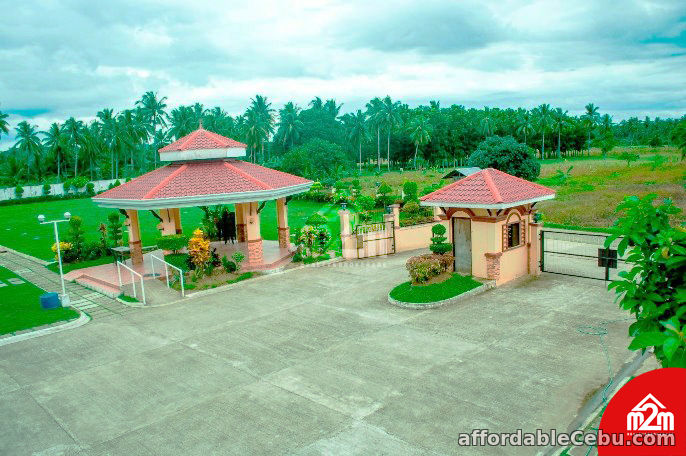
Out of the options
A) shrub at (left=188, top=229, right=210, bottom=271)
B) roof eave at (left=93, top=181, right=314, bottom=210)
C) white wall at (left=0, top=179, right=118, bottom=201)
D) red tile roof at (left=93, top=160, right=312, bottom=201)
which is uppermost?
red tile roof at (left=93, top=160, right=312, bottom=201)

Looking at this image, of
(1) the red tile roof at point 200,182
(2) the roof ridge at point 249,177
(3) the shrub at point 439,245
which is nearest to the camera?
(3) the shrub at point 439,245

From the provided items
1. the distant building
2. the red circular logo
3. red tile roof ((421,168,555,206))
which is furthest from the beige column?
the red circular logo

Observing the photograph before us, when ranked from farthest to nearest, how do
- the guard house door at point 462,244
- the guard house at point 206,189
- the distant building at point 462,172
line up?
the distant building at point 462,172 < the guard house at point 206,189 < the guard house door at point 462,244

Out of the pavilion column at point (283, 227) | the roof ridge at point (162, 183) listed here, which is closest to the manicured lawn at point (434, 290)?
the pavilion column at point (283, 227)

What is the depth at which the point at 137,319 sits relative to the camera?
48.1 ft

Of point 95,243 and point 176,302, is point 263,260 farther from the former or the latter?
point 95,243

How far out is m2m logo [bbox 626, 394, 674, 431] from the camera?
265cm

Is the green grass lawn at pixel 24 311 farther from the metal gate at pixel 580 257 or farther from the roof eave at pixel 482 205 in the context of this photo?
the metal gate at pixel 580 257

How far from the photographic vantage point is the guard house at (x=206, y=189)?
1858cm

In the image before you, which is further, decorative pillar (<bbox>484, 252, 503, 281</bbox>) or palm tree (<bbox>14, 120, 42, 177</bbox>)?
palm tree (<bbox>14, 120, 42, 177</bbox>)

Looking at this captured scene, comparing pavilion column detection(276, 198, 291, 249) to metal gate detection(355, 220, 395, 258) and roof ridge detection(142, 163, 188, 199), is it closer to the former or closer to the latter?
metal gate detection(355, 220, 395, 258)

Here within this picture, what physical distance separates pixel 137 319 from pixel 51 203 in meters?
44.6

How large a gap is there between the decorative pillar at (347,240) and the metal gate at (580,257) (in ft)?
23.4

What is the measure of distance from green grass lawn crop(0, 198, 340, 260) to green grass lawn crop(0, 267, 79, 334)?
6914 millimetres
